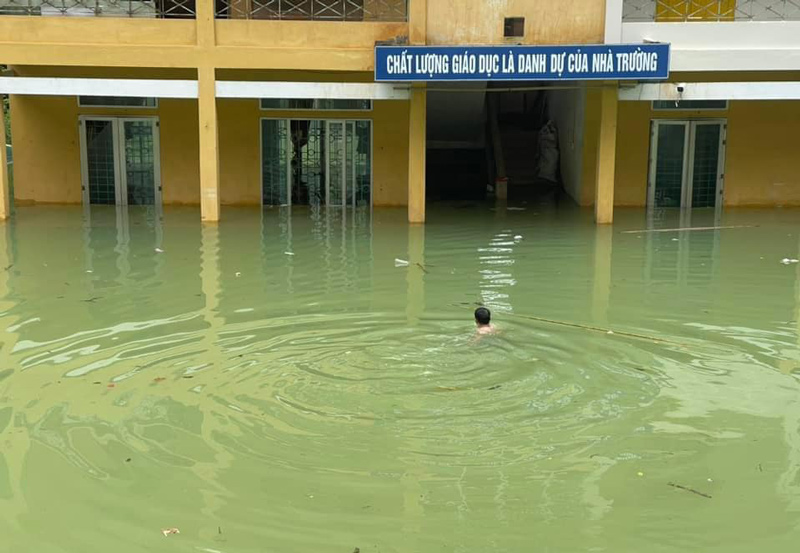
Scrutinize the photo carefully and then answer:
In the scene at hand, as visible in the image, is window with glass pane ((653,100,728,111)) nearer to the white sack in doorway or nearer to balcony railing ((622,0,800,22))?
balcony railing ((622,0,800,22))

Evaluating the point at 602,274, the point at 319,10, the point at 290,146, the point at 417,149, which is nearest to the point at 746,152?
the point at 417,149

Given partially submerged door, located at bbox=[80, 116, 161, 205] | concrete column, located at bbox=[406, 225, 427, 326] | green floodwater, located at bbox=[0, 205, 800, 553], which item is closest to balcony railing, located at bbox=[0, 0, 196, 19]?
partially submerged door, located at bbox=[80, 116, 161, 205]

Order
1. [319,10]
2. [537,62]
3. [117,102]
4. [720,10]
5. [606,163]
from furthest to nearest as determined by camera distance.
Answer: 1. [117,102]
2. [319,10]
3. [720,10]
4. [606,163]
5. [537,62]

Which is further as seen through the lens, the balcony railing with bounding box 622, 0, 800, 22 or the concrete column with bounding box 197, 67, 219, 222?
the balcony railing with bounding box 622, 0, 800, 22

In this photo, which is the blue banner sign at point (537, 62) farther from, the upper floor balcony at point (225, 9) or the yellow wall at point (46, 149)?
the yellow wall at point (46, 149)

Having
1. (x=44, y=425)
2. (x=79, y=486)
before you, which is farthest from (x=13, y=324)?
(x=79, y=486)

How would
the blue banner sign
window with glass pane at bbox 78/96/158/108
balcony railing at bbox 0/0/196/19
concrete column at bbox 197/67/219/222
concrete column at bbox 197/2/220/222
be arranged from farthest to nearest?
window with glass pane at bbox 78/96/158/108 < balcony railing at bbox 0/0/196/19 < concrete column at bbox 197/67/219/222 < concrete column at bbox 197/2/220/222 < the blue banner sign

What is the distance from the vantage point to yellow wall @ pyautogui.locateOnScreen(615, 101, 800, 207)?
18609mm

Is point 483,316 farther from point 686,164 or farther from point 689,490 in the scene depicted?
point 686,164

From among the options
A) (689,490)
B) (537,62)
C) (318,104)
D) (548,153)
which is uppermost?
(537,62)

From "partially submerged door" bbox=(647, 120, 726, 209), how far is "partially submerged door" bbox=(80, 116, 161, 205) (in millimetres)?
10365

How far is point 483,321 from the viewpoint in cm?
827

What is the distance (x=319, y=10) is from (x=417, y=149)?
13.2ft

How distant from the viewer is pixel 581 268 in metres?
12.1
